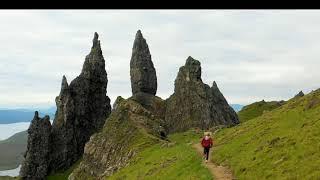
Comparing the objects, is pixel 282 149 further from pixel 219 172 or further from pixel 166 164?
pixel 166 164

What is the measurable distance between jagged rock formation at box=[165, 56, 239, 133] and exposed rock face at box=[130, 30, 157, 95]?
1708 centimetres

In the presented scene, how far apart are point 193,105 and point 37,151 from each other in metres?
59.9

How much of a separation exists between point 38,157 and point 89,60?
4103 cm

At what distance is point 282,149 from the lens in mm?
37438

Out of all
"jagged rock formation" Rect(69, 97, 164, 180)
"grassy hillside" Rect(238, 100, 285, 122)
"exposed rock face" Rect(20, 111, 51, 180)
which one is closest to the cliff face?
Result: "jagged rock formation" Rect(69, 97, 164, 180)

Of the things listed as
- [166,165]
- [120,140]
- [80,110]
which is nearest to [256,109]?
[80,110]

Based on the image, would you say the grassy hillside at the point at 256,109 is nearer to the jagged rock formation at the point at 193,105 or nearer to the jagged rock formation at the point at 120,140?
the jagged rock formation at the point at 193,105

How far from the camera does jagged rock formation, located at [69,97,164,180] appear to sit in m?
77.2

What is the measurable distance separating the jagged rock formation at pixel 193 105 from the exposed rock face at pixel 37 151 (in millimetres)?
46195

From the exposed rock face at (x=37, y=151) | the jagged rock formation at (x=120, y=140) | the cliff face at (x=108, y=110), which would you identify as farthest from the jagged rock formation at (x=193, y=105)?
the exposed rock face at (x=37, y=151)

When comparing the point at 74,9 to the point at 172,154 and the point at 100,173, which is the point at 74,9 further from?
the point at 100,173

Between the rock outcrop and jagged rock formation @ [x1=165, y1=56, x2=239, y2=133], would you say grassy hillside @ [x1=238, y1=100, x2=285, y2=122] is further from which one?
the rock outcrop

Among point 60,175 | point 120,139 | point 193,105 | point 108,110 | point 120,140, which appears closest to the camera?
point 120,140

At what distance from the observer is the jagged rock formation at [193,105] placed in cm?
13138
